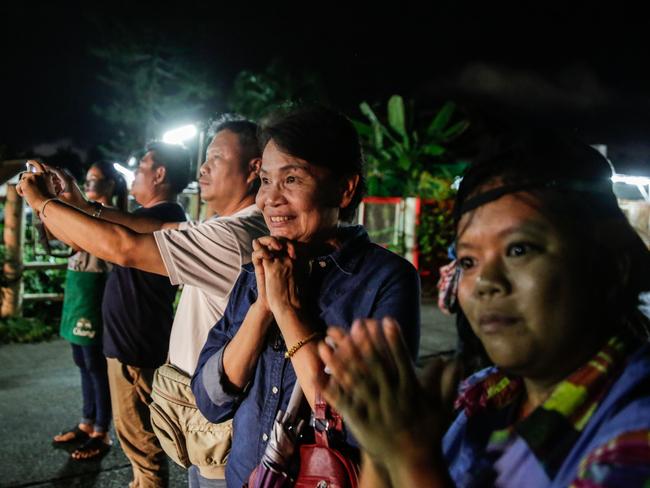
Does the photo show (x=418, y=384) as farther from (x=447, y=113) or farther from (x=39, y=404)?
(x=447, y=113)

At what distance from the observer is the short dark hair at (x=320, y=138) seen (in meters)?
1.77

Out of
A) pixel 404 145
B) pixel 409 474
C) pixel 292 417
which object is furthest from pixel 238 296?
pixel 404 145

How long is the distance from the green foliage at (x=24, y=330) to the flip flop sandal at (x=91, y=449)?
3.49m

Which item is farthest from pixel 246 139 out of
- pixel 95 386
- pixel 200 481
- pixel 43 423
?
pixel 43 423

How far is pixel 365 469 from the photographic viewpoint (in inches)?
37.3

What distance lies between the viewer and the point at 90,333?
4043 mm

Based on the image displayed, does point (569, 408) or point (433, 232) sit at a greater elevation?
point (433, 232)

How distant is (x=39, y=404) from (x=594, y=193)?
17.0 ft

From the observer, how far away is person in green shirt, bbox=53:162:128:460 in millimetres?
4008

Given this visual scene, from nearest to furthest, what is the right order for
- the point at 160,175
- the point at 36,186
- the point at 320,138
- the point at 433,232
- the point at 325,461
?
1. the point at 325,461
2. the point at 320,138
3. the point at 36,186
4. the point at 160,175
5. the point at 433,232

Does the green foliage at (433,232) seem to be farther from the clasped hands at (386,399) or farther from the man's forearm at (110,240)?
the clasped hands at (386,399)

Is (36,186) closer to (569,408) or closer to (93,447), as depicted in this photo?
(569,408)

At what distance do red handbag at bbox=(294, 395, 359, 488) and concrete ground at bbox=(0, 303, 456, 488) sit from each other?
2.59 m

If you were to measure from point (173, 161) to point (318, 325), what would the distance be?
2.27 meters
